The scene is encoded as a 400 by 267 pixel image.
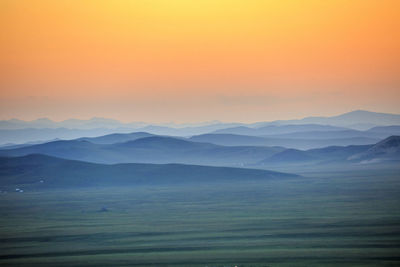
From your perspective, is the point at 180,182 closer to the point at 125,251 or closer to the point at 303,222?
the point at 303,222

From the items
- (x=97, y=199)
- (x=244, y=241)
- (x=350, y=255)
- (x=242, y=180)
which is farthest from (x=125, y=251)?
(x=242, y=180)

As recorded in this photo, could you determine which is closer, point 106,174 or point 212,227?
point 212,227

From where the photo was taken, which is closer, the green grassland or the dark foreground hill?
the green grassland

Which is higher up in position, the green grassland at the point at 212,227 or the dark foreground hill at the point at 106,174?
the dark foreground hill at the point at 106,174

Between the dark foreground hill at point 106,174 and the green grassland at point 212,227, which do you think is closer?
the green grassland at point 212,227

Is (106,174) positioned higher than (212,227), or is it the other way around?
(106,174)
